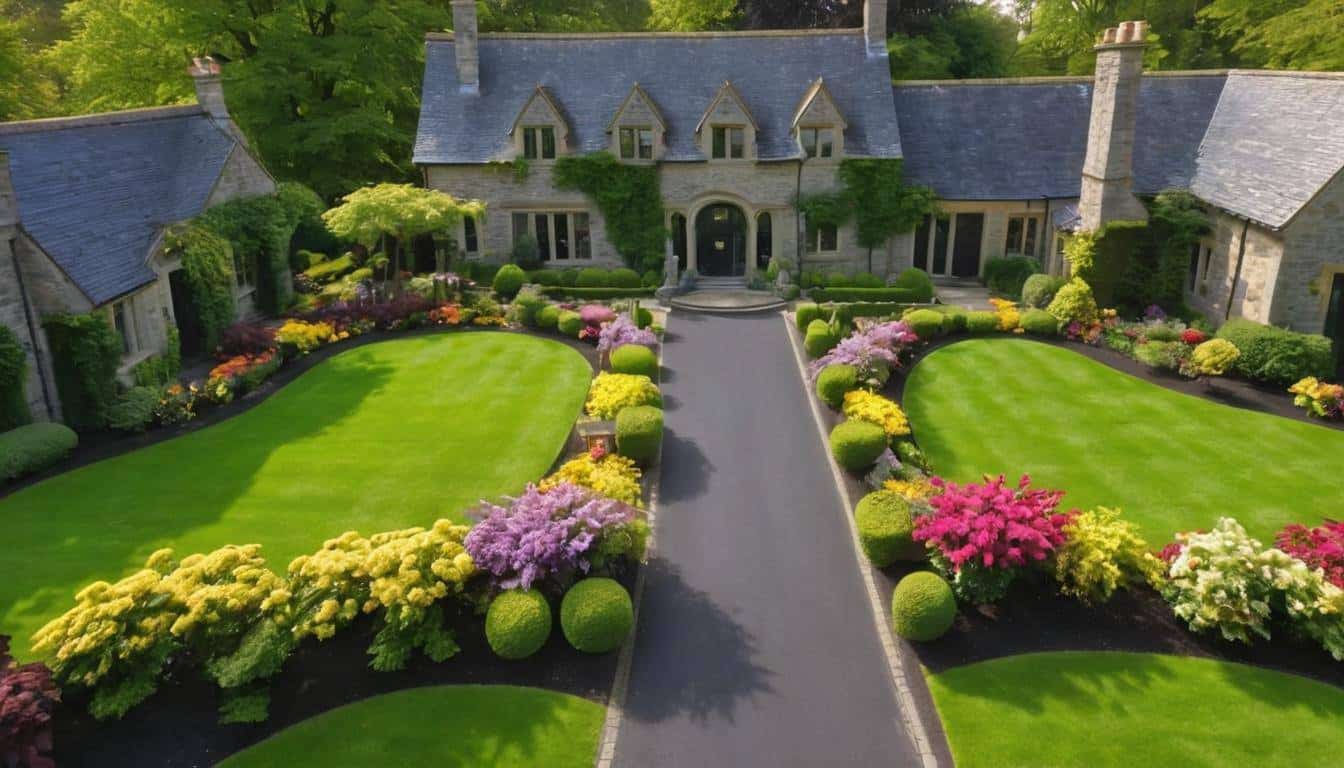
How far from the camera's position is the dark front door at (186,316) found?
28.1m

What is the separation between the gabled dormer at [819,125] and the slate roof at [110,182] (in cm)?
2162

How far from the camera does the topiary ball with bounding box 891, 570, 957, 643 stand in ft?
46.0

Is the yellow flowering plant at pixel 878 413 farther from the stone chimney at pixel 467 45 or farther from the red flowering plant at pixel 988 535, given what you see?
the stone chimney at pixel 467 45

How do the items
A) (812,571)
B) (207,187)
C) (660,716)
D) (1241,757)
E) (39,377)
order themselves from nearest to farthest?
(1241,757) < (660,716) < (812,571) < (39,377) < (207,187)

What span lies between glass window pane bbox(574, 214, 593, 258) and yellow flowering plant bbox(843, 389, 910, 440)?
1912 cm

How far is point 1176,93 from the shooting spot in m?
35.5

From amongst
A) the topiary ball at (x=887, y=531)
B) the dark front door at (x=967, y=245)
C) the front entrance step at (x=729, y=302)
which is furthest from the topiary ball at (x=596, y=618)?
the dark front door at (x=967, y=245)

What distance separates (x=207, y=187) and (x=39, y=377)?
10.3m

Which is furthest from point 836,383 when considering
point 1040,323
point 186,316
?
point 186,316

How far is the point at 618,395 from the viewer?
71.3ft

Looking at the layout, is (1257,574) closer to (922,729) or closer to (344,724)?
(922,729)

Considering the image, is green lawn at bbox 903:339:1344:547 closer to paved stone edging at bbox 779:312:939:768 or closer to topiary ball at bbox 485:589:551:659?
paved stone edging at bbox 779:312:939:768

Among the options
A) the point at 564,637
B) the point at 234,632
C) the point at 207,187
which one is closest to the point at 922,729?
the point at 564,637

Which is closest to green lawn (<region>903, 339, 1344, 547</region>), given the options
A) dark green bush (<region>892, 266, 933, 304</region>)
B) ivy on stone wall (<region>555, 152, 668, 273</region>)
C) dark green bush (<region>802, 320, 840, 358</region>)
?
dark green bush (<region>802, 320, 840, 358</region>)
